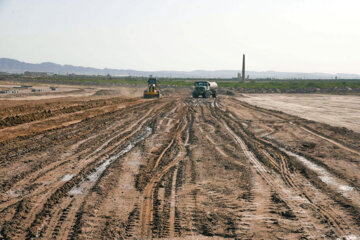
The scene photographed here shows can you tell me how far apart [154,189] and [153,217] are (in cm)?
137

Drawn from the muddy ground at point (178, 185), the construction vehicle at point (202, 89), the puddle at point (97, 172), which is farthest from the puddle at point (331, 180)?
the construction vehicle at point (202, 89)

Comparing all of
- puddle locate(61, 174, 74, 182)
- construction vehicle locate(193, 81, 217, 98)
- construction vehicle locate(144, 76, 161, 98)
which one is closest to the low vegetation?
construction vehicle locate(193, 81, 217, 98)

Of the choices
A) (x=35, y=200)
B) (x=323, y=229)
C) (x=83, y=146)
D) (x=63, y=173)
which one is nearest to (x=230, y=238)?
(x=323, y=229)

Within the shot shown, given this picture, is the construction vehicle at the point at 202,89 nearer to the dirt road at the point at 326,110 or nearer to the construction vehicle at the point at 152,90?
the construction vehicle at the point at 152,90

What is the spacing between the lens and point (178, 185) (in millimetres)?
7043

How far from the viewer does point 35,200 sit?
242 inches

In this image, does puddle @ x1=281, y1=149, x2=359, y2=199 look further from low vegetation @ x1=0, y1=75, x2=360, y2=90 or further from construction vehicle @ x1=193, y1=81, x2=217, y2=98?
low vegetation @ x1=0, y1=75, x2=360, y2=90

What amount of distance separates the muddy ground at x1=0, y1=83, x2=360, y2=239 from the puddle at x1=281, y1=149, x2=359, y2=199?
1.1 inches

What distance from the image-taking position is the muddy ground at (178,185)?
5074 millimetres

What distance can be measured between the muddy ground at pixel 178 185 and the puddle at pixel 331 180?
0.03 m

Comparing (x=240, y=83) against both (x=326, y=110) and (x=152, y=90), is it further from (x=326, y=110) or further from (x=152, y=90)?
(x=326, y=110)

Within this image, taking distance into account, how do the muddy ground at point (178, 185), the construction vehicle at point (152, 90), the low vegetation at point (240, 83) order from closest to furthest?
1. the muddy ground at point (178, 185)
2. the construction vehicle at point (152, 90)
3. the low vegetation at point (240, 83)

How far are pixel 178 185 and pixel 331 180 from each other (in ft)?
12.3

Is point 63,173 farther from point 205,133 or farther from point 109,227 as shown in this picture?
point 205,133
